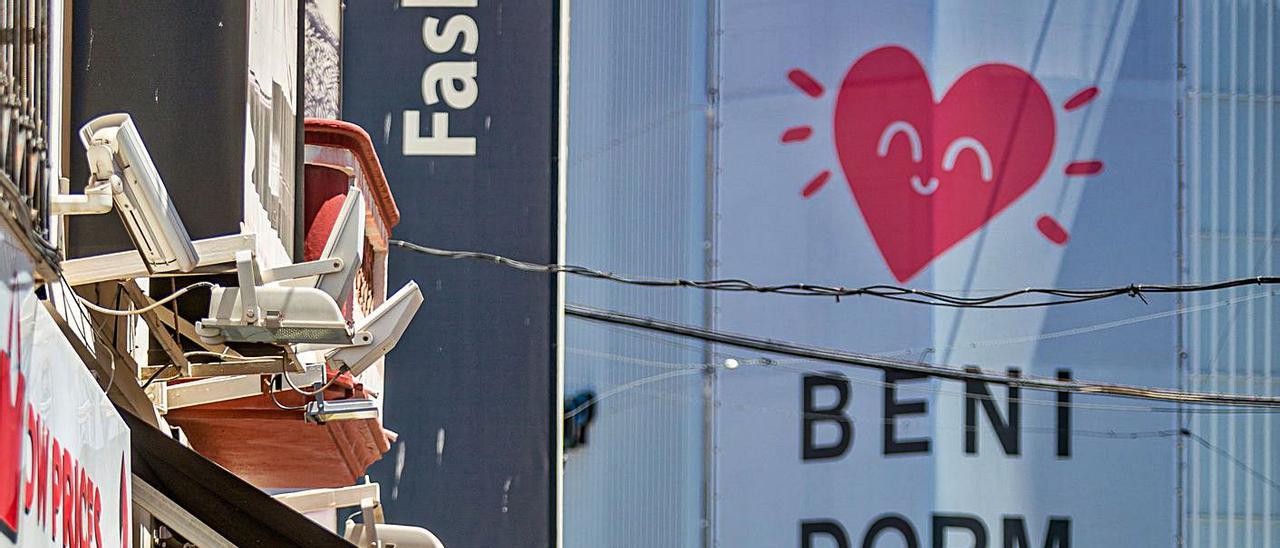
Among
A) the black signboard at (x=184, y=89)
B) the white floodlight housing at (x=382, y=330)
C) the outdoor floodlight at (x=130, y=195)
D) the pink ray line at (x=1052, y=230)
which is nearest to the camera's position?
the outdoor floodlight at (x=130, y=195)

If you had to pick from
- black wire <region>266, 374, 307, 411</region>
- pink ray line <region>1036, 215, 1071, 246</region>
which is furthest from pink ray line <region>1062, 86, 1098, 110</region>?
black wire <region>266, 374, 307, 411</region>

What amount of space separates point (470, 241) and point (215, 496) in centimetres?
712

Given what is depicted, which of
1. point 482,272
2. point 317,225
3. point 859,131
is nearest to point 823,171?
point 859,131

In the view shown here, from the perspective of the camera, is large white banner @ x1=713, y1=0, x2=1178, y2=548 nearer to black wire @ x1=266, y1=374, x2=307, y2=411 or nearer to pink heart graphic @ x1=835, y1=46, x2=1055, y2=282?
pink heart graphic @ x1=835, y1=46, x2=1055, y2=282

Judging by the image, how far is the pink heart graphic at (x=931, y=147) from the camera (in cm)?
1680

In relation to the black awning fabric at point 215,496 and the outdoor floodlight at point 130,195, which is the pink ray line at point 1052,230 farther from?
the outdoor floodlight at point 130,195

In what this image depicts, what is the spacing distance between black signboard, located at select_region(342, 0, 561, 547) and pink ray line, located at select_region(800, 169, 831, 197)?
5600 mm

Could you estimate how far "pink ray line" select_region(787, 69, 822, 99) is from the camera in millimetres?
16797

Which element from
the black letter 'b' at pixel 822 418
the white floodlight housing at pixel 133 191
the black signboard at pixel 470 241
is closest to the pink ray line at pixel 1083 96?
the black letter 'b' at pixel 822 418

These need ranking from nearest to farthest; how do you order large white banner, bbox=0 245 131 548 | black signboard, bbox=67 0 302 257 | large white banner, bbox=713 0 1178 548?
1. large white banner, bbox=0 245 131 548
2. black signboard, bbox=67 0 302 257
3. large white banner, bbox=713 0 1178 548

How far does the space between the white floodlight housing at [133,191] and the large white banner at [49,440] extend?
0.51m

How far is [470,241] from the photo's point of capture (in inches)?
459

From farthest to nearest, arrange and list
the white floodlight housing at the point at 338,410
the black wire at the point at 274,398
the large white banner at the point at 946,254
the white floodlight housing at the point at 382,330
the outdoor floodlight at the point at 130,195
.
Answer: the large white banner at the point at 946,254, the white floodlight housing at the point at 338,410, the black wire at the point at 274,398, the white floodlight housing at the point at 382,330, the outdoor floodlight at the point at 130,195

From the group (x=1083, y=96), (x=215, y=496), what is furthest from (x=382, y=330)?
(x=1083, y=96)
